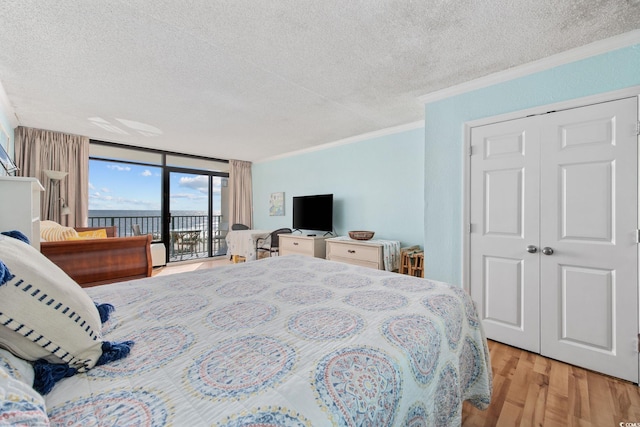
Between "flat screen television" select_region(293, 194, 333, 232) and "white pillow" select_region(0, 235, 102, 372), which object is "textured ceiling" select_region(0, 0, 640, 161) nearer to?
"white pillow" select_region(0, 235, 102, 372)

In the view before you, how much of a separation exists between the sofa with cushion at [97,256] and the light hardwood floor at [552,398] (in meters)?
3.19

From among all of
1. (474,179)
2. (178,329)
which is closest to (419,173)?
(474,179)

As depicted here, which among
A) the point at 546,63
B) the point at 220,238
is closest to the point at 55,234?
the point at 220,238

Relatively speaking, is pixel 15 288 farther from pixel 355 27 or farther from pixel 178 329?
pixel 355 27

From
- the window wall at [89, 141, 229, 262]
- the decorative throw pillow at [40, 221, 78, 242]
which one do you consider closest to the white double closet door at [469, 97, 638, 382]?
the decorative throw pillow at [40, 221, 78, 242]

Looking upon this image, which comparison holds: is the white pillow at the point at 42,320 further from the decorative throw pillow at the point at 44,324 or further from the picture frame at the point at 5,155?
the picture frame at the point at 5,155

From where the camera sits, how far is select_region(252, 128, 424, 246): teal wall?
12.6 ft

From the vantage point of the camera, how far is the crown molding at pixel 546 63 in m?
1.89

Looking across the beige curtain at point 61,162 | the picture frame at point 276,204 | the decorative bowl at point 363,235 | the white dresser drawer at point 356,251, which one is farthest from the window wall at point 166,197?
the decorative bowl at point 363,235

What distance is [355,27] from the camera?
5.97ft

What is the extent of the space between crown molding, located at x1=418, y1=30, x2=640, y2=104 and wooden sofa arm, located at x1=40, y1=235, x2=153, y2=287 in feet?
11.6

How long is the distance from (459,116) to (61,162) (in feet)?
19.1

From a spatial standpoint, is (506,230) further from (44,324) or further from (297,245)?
(297,245)

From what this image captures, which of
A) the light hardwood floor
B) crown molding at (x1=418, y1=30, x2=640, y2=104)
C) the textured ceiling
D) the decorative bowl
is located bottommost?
the light hardwood floor
